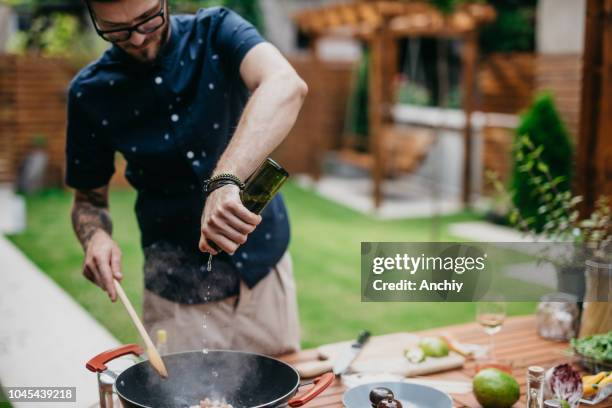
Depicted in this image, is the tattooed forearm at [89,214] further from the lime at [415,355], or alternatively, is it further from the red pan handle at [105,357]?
the lime at [415,355]

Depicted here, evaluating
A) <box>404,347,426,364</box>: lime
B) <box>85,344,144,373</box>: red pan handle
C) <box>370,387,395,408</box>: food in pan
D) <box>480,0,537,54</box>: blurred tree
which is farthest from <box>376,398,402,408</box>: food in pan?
<box>480,0,537,54</box>: blurred tree

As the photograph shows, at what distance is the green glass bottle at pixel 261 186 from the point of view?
1.34m

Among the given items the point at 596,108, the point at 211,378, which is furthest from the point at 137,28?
the point at 596,108

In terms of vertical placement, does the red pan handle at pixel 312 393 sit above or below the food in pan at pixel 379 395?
above

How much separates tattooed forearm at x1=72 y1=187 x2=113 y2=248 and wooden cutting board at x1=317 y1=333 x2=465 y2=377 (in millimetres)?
717

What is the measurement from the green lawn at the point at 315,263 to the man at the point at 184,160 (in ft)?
4.23

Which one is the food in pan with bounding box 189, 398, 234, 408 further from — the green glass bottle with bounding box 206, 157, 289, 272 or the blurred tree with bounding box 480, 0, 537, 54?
the blurred tree with bounding box 480, 0, 537, 54

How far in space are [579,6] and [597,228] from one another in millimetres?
5199

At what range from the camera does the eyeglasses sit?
1.55m

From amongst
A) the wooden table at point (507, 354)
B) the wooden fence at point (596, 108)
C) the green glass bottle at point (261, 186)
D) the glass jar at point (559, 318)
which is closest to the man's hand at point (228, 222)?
the green glass bottle at point (261, 186)

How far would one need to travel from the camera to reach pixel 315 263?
20.1ft

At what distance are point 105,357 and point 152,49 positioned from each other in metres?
0.79

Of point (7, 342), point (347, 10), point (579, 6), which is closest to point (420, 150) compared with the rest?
point (347, 10)

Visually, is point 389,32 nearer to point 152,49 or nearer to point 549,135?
point 549,135
